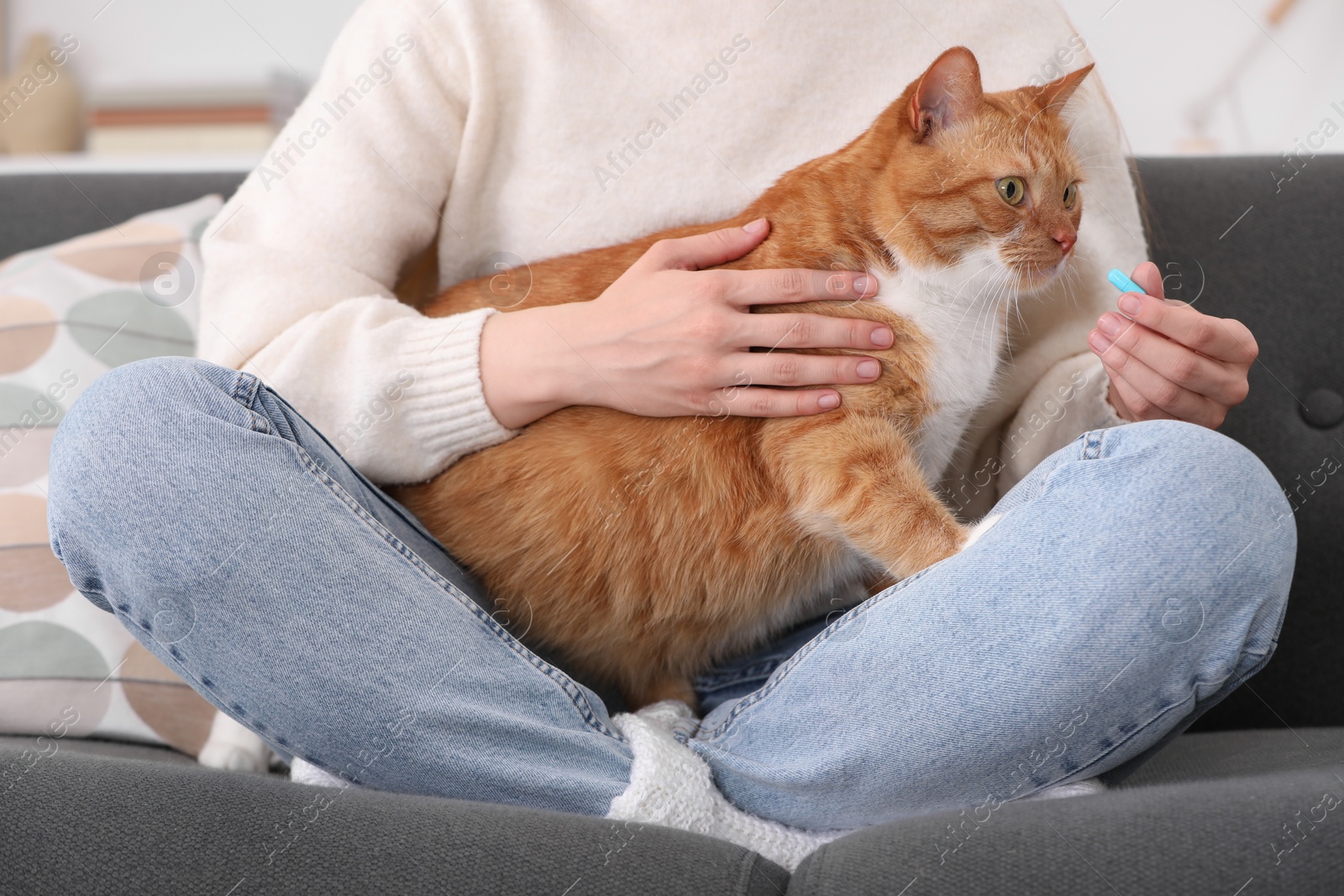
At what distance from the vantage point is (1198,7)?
1.86 metres

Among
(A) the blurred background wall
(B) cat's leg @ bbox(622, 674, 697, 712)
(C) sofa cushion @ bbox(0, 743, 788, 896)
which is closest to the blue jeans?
(C) sofa cushion @ bbox(0, 743, 788, 896)

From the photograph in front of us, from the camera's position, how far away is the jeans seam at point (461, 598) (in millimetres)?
846

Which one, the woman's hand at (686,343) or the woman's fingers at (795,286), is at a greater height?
the woman's fingers at (795,286)

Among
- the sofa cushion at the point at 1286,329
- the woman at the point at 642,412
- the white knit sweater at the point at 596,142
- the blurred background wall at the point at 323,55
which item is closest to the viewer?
the woman at the point at 642,412

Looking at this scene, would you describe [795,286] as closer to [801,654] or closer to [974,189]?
[974,189]

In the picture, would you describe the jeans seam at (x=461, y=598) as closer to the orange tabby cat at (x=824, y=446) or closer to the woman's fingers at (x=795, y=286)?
the orange tabby cat at (x=824, y=446)

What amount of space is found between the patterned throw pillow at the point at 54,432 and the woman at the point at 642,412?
41 cm

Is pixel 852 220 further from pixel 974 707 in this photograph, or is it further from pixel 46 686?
pixel 46 686

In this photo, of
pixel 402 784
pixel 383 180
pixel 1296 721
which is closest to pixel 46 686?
pixel 402 784

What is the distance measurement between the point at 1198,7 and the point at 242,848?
6.94ft

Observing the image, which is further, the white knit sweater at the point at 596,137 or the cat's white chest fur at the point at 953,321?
the white knit sweater at the point at 596,137

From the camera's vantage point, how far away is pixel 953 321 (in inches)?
37.4

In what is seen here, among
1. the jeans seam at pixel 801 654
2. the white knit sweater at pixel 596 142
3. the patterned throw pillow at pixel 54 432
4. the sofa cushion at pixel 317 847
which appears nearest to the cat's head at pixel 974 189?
the white knit sweater at pixel 596 142

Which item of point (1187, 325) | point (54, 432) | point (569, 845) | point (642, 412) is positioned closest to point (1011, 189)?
point (1187, 325)
